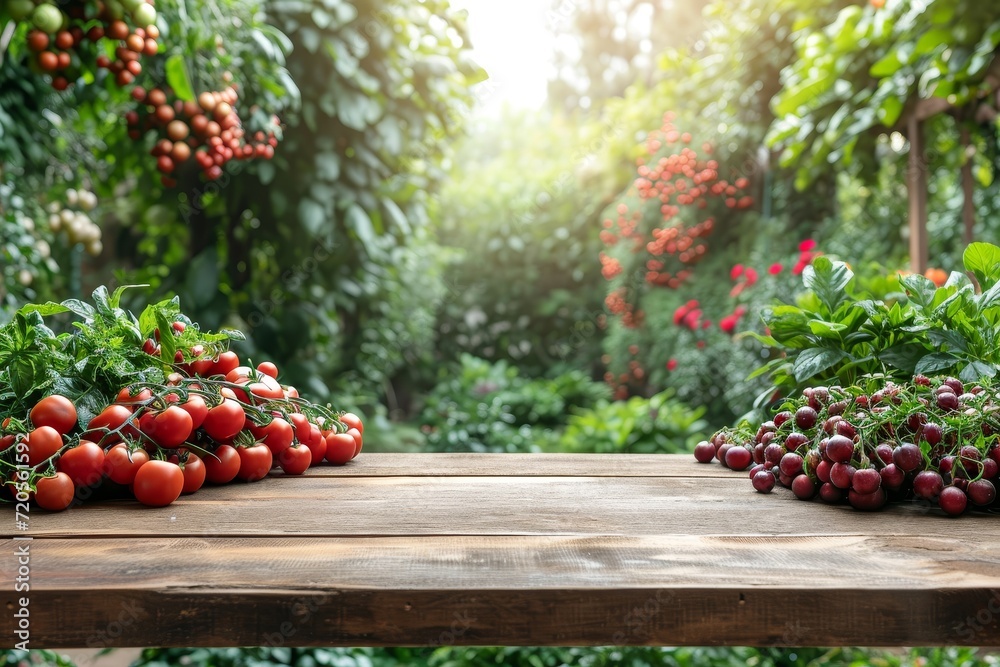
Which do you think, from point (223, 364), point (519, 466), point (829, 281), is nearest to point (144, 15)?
point (223, 364)

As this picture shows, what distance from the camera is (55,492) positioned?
0.93m

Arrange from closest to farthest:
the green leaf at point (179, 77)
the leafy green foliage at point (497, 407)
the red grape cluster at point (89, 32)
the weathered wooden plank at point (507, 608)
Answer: the weathered wooden plank at point (507, 608) → the red grape cluster at point (89, 32) → the green leaf at point (179, 77) → the leafy green foliage at point (497, 407)

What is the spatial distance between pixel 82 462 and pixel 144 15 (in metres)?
1.33

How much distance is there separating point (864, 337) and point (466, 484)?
2.29 ft

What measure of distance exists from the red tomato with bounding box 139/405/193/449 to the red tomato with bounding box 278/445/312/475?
0.67 ft

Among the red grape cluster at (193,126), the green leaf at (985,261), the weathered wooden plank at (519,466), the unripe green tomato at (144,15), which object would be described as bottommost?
the weathered wooden plank at (519,466)

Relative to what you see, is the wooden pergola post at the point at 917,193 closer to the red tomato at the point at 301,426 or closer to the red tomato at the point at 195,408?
the red tomato at the point at 301,426

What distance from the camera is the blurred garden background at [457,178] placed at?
247 cm

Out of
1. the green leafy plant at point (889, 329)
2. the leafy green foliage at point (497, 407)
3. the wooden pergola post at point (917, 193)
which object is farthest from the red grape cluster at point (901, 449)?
the leafy green foliage at point (497, 407)

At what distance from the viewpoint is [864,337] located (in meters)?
1.23

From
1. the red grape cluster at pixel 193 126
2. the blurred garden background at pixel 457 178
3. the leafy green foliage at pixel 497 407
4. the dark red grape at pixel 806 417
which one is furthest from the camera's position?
the leafy green foliage at pixel 497 407

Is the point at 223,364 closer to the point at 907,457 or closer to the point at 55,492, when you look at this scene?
the point at 55,492

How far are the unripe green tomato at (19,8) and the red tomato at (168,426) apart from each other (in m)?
1.22

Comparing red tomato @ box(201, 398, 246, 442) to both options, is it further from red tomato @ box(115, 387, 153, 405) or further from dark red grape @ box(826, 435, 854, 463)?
dark red grape @ box(826, 435, 854, 463)
